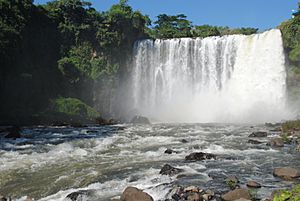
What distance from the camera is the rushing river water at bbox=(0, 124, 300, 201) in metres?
9.84

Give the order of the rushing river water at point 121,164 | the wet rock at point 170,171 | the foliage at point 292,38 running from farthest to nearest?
Answer: 1. the foliage at point 292,38
2. the wet rock at point 170,171
3. the rushing river water at point 121,164

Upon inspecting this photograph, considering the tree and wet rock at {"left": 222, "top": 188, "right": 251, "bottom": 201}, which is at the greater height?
the tree

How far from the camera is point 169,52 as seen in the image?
39.1 meters

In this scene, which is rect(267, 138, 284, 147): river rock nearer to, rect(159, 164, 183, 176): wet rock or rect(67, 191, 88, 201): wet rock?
rect(159, 164, 183, 176): wet rock

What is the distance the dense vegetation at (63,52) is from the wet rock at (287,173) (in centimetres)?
2424

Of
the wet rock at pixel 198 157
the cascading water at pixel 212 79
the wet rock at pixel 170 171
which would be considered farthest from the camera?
the cascading water at pixel 212 79

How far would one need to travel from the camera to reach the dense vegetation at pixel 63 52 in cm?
3109

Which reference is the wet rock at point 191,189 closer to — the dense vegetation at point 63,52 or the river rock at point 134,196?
the river rock at point 134,196

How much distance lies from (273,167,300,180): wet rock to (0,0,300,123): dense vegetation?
24.2 metres

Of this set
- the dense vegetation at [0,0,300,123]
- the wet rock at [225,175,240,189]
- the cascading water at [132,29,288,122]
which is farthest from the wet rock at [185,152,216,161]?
the dense vegetation at [0,0,300,123]

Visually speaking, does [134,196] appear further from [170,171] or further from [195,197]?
[170,171]

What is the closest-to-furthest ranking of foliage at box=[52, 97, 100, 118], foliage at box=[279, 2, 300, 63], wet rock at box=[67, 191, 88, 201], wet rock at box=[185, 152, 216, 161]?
wet rock at box=[67, 191, 88, 201]
wet rock at box=[185, 152, 216, 161]
foliage at box=[279, 2, 300, 63]
foliage at box=[52, 97, 100, 118]

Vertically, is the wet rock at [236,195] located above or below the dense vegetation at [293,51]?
below

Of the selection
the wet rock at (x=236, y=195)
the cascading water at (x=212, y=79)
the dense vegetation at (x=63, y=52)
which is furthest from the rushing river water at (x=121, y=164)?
the cascading water at (x=212, y=79)
